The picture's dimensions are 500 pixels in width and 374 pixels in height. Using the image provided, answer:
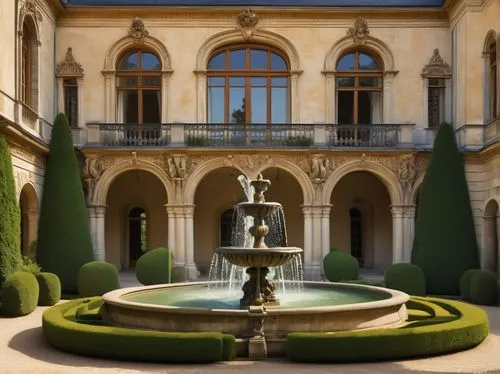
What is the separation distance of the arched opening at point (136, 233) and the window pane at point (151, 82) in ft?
21.6

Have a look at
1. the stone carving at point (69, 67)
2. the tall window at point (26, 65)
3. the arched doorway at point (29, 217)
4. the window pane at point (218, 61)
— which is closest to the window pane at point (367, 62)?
the window pane at point (218, 61)

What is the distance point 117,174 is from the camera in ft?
88.3

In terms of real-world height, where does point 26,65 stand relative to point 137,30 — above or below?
below

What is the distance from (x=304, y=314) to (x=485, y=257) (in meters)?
14.4

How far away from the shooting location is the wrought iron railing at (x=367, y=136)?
89.0 feet

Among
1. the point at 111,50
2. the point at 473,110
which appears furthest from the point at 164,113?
the point at 473,110

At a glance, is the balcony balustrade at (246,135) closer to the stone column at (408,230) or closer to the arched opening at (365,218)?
the stone column at (408,230)

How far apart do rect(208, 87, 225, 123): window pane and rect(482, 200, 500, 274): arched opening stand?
11.3 meters

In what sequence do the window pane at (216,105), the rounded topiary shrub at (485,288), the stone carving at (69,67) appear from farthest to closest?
1. the window pane at (216,105)
2. the stone carving at (69,67)
3. the rounded topiary shrub at (485,288)

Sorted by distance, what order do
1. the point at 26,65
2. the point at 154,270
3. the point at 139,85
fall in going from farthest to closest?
the point at 139,85 → the point at 26,65 → the point at 154,270

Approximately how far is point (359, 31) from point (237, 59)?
205 inches

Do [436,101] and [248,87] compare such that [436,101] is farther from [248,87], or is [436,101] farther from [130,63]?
[130,63]

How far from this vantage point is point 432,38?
28062mm

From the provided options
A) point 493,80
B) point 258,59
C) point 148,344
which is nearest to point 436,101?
point 493,80
